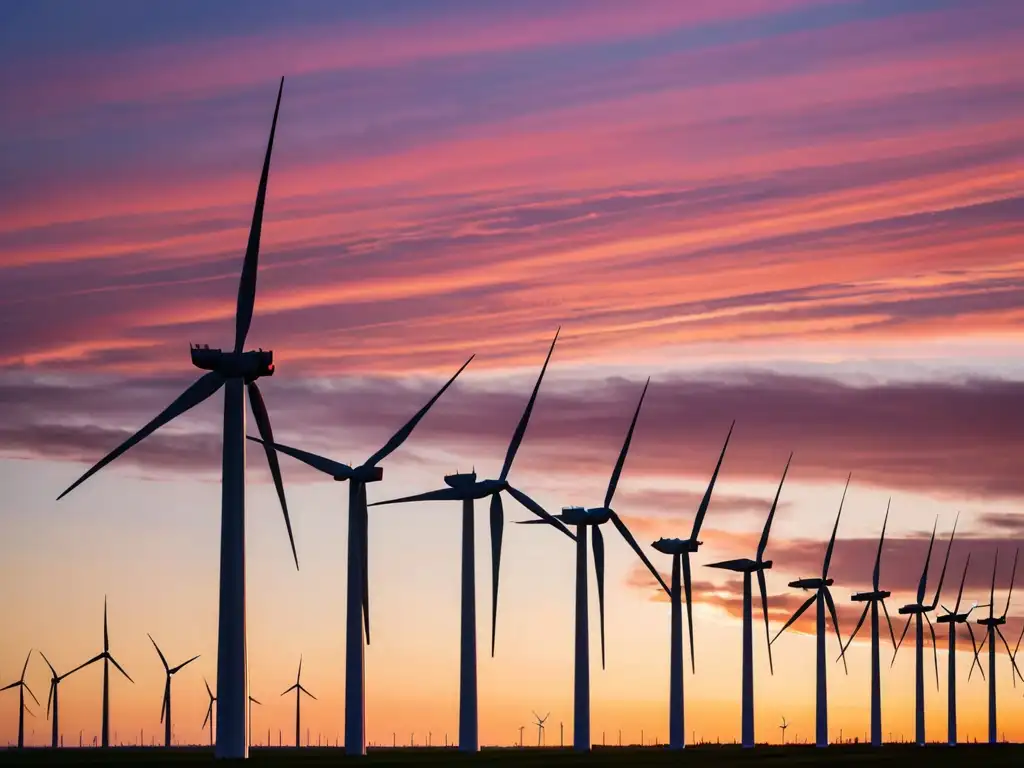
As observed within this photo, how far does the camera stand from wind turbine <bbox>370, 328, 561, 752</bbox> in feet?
508

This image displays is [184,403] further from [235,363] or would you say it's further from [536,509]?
[536,509]

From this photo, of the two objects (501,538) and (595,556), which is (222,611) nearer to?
(501,538)

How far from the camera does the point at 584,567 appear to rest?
17412 centimetres

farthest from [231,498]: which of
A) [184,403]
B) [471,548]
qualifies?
[471,548]

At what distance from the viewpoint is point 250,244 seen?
11794 cm

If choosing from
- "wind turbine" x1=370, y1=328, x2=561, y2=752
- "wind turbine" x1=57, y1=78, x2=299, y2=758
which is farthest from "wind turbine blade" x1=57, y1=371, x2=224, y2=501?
"wind turbine" x1=370, y1=328, x2=561, y2=752

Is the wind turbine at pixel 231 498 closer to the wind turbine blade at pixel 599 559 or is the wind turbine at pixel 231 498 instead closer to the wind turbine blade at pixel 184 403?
the wind turbine blade at pixel 184 403

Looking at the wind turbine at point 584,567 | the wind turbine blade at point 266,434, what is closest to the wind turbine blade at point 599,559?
the wind turbine at point 584,567

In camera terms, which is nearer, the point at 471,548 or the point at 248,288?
the point at 248,288

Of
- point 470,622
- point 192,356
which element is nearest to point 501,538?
point 470,622

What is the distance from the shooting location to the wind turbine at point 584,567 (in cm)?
16862

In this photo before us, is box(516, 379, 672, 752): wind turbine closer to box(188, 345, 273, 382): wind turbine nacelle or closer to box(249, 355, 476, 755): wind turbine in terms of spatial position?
box(249, 355, 476, 755): wind turbine

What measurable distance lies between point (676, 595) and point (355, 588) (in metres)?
61.8

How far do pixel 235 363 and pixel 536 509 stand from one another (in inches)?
2147
